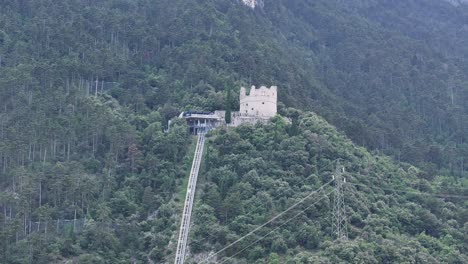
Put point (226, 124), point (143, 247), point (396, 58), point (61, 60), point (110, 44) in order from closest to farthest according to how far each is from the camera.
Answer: point (143, 247), point (226, 124), point (61, 60), point (110, 44), point (396, 58)

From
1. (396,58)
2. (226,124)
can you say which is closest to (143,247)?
(226,124)

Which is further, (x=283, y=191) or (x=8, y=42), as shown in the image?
(x=8, y=42)

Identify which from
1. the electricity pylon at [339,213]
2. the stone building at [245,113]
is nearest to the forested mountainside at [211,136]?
the electricity pylon at [339,213]

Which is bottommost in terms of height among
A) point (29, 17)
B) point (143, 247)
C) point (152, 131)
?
point (143, 247)

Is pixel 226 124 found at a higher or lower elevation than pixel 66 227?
higher

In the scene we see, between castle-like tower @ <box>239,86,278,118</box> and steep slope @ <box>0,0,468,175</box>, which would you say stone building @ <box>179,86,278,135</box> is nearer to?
castle-like tower @ <box>239,86,278,118</box>

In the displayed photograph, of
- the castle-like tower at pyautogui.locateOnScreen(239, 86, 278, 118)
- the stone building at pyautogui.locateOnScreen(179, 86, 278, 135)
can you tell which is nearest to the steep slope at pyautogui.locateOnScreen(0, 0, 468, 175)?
the stone building at pyautogui.locateOnScreen(179, 86, 278, 135)

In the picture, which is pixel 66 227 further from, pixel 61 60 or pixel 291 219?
pixel 61 60
